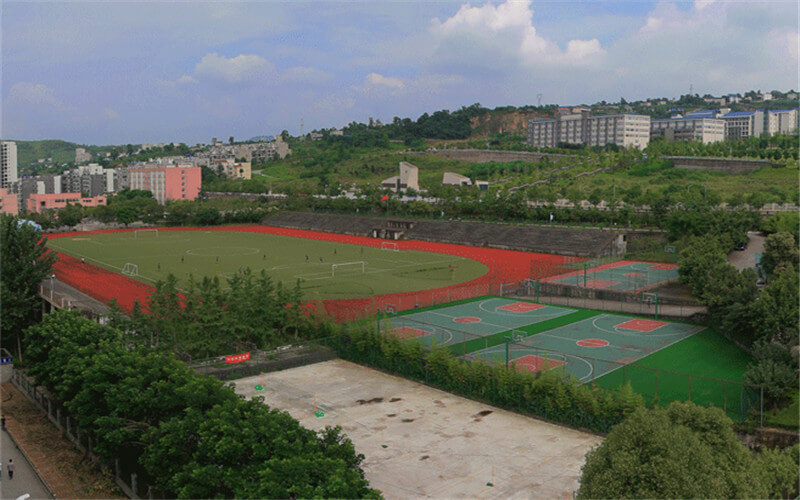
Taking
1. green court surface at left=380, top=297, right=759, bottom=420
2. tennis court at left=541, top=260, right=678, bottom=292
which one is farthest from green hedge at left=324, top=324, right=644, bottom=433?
tennis court at left=541, top=260, right=678, bottom=292

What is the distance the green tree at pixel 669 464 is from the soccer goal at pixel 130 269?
48.6 m

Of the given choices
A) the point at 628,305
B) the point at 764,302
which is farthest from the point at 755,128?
the point at 764,302

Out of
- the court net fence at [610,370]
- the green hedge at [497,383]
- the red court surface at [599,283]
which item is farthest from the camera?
the red court surface at [599,283]

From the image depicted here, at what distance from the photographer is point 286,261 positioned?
2419 inches

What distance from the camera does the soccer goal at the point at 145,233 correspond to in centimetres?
8669

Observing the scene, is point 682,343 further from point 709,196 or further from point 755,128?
point 755,128

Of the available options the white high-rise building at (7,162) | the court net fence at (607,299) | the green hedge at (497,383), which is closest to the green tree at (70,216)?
the white high-rise building at (7,162)

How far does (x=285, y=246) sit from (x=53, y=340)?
166ft

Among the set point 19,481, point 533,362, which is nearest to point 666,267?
point 533,362

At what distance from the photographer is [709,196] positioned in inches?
2761

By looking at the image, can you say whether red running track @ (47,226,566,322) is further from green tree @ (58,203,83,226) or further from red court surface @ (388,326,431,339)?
green tree @ (58,203,83,226)

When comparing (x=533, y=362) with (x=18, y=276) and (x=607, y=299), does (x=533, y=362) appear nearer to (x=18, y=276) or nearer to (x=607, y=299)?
(x=607, y=299)

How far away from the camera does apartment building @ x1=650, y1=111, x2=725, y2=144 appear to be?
155000 millimetres

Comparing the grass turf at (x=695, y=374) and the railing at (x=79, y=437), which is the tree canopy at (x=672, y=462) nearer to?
the grass turf at (x=695, y=374)
